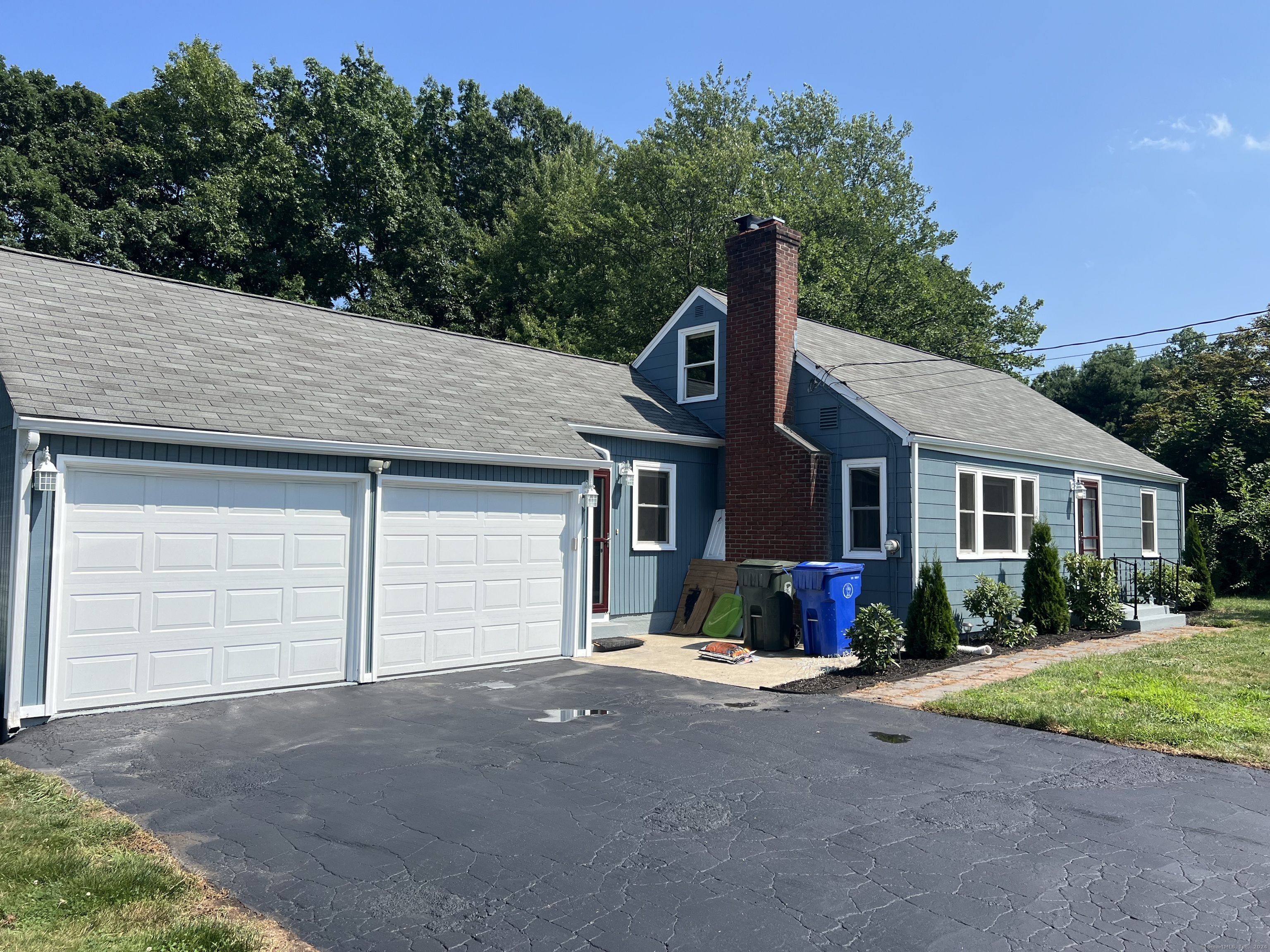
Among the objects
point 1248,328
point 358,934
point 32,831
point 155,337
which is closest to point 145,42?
point 155,337

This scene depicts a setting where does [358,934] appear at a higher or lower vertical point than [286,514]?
lower

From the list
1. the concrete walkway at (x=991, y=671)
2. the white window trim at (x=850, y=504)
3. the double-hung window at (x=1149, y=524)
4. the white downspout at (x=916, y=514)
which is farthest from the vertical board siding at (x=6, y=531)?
the double-hung window at (x=1149, y=524)

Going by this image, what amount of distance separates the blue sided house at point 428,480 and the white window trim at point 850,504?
1.9 inches

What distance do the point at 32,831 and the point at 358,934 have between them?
2419 mm

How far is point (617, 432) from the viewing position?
45.2 feet

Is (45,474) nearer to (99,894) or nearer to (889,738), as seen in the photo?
(99,894)

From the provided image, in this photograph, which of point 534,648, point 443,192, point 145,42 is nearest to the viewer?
point 534,648

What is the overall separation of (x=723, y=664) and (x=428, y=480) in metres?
4.34

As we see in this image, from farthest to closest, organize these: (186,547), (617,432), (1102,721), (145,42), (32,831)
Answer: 1. (145,42)
2. (617,432)
3. (186,547)
4. (1102,721)
5. (32,831)

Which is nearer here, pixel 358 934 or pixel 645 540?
pixel 358 934

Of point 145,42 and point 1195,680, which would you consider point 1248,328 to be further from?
point 145,42

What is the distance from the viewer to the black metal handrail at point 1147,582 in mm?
16016

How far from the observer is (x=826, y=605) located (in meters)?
11.8

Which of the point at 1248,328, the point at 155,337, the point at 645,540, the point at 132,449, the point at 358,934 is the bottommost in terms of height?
the point at 358,934
